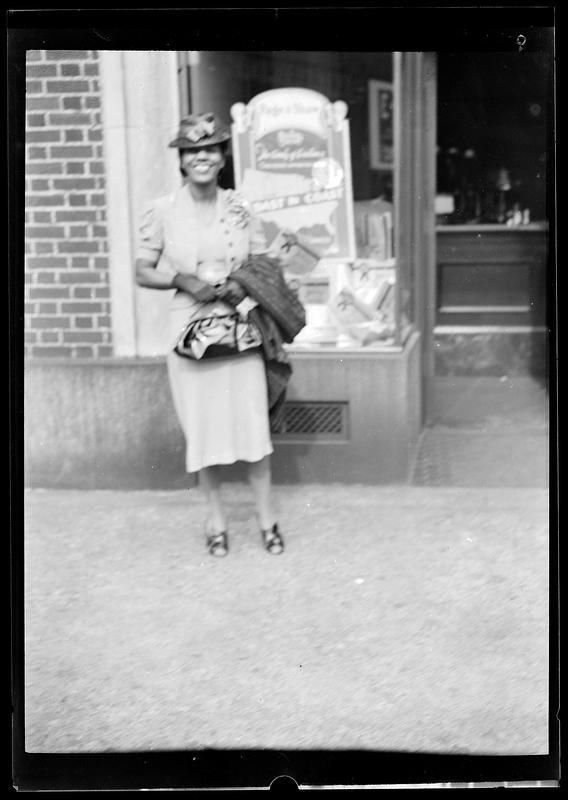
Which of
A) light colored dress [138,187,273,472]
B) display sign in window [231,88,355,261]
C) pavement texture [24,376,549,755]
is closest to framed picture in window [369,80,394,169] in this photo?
display sign in window [231,88,355,261]

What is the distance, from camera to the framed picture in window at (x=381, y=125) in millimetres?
6676

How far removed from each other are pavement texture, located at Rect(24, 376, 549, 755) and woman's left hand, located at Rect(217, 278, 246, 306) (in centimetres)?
131

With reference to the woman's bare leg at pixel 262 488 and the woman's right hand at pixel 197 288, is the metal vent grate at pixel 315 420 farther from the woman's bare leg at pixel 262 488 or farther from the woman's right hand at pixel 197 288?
the woman's right hand at pixel 197 288

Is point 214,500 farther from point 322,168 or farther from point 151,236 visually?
point 322,168

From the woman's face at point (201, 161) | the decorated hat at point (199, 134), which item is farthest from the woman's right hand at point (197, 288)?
the decorated hat at point (199, 134)

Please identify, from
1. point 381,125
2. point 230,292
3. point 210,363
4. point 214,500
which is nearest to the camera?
point 230,292

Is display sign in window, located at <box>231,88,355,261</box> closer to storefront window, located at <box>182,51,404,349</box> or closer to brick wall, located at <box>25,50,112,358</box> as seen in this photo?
storefront window, located at <box>182,51,404,349</box>

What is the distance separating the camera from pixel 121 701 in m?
4.44

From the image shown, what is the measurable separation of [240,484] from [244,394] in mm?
1348

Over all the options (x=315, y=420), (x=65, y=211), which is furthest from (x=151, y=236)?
(x=315, y=420)

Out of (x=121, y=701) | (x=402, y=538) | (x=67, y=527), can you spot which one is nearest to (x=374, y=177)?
(x=402, y=538)

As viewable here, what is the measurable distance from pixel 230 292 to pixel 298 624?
1.59 m

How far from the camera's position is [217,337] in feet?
17.5
